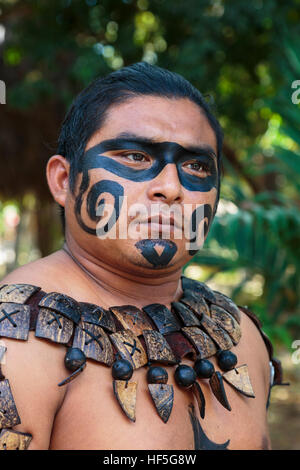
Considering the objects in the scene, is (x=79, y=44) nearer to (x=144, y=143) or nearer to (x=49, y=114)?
(x=49, y=114)

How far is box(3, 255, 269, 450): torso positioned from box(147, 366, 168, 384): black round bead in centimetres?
2

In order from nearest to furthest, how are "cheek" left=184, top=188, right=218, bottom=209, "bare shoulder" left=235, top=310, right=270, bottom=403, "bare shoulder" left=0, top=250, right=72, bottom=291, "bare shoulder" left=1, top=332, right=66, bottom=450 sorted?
"bare shoulder" left=1, top=332, right=66, bottom=450 → "bare shoulder" left=0, top=250, right=72, bottom=291 → "cheek" left=184, top=188, right=218, bottom=209 → "bare shoulder" left=235, top=310, right=270, bottom=403

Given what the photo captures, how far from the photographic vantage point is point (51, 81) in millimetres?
5184

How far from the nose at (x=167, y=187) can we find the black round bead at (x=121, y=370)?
44 centimetres

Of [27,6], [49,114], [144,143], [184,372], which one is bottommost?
[49,114]

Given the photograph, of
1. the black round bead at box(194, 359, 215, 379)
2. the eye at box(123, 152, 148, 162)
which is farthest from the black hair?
the black round bead at box(194, 359, 215, 379)

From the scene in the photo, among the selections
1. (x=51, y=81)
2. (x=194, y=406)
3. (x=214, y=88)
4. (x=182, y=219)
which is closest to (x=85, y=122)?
(x=182, y=219)

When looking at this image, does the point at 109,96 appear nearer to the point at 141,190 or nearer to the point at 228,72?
the point at 141,190

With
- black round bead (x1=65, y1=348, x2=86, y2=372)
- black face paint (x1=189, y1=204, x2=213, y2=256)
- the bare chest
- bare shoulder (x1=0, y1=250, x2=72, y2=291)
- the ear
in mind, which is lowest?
the bare chest

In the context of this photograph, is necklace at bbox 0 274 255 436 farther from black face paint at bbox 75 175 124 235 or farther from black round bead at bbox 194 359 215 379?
black face paint at bbox 75 175 124 235

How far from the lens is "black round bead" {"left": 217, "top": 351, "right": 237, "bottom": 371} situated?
4.75ft

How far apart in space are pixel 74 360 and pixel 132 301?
343mm

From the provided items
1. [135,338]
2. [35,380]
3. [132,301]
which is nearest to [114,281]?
[132,301]

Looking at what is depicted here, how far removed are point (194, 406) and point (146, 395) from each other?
0.16 metres
